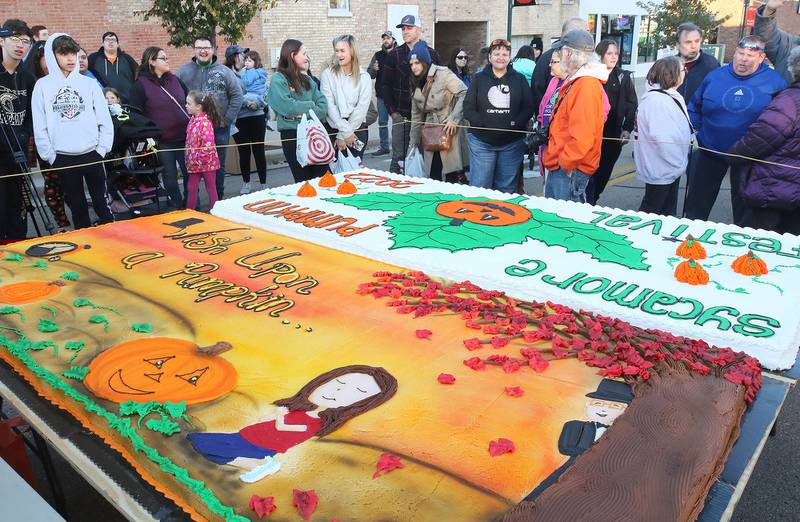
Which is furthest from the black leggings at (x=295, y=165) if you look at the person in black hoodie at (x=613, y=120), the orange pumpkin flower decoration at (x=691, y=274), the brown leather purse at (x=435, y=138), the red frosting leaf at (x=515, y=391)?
the red frosting leaf at (x=515, y=391)

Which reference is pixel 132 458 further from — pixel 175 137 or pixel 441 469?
pixel 175 137

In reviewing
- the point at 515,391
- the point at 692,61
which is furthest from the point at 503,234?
the point at 692,61

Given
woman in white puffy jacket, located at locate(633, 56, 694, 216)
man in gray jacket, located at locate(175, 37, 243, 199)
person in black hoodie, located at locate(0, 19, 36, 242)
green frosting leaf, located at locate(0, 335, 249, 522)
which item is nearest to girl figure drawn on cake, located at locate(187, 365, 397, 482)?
green frosting leaf, located at locate(0, 335, 249, 522)

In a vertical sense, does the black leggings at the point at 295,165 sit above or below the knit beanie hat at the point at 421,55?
below

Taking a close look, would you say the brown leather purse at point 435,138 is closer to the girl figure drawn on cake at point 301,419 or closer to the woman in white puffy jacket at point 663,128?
the woman in white puffy jacket at point 663,128

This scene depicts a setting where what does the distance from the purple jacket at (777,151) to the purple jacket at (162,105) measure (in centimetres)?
561

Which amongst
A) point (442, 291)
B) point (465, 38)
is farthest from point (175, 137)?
point (465, 38)

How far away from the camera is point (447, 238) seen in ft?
12.3

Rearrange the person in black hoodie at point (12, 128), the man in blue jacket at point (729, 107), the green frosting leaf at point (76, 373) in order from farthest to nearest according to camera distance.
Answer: the person in black hoodie at point (12, 128) → the man in blue jacket at point (729, 107) → the green frosting leaf at point (76, 373)

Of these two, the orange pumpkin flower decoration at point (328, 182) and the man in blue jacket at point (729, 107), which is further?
the man in blue jacket at point (729, 107)

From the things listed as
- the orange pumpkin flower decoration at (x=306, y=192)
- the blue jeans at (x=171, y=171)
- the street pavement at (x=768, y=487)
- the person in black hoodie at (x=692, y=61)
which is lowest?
the street pavement at (x=768, y=487)

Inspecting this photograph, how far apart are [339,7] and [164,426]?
17.0m

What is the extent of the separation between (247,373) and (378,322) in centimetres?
63

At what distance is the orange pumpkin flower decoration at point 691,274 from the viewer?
3.08 metres
